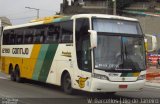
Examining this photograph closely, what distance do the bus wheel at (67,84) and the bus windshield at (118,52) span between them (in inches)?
94.6

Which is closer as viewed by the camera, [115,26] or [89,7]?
[115,26]

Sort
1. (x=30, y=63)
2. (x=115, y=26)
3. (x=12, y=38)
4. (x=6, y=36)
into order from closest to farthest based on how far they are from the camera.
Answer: (x=115, y=26) < (x=30, y=63) < (x=12, y=38) < (x=6, y=36)

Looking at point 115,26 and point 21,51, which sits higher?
point 115,26

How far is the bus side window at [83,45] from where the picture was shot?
668 inches

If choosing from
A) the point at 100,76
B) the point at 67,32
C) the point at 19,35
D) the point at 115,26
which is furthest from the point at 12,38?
the point at 100,76

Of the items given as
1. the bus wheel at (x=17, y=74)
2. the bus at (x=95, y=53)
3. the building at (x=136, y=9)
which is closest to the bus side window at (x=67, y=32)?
the bus at (x=95, y=53)

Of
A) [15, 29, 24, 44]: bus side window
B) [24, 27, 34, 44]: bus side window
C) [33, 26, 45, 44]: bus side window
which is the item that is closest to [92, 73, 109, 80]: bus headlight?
[33, 26, 45, 44]: bus side window

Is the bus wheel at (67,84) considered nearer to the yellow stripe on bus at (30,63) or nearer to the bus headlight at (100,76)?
the bus headlight at (100,76)

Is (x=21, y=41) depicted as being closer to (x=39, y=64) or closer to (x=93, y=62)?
(x=39, y=64)

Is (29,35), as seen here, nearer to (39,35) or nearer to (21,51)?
(21,51)

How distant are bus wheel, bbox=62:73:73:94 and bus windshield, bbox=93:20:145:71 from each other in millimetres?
2403

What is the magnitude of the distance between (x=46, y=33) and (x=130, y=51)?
534 centimetres

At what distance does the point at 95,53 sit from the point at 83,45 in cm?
94

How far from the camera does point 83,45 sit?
17.4 m
